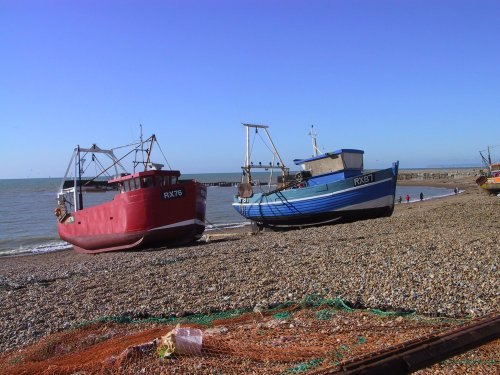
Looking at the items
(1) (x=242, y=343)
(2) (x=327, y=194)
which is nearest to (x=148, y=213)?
(2) (x=327, y=194)

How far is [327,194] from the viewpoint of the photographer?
20531 millimetres

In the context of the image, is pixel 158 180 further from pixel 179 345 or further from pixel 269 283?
pixel 179 345

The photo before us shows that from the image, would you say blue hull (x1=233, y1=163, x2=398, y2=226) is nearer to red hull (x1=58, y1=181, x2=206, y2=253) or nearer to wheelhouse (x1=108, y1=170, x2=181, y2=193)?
red hull (x1=58, y1=181, x2=206, y2=253)

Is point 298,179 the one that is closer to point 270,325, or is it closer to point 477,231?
point 477,231

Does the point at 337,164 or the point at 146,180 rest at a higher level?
the point at 337,164

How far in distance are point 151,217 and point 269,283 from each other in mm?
10052

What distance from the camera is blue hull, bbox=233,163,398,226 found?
20234 millimetres

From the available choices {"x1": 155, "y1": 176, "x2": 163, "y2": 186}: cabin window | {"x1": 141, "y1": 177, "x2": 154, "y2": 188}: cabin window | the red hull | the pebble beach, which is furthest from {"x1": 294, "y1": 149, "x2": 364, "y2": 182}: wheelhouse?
the pebble beach

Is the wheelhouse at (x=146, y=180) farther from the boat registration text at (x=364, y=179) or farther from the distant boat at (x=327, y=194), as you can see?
the boat registration text at (x=364, y=179)

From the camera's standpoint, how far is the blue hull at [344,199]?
66.4ft

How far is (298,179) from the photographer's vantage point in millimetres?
23031

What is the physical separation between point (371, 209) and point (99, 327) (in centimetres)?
1622

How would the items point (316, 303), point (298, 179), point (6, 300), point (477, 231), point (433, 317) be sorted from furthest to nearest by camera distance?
point (298, 179) → point (477, 231) → point (6, 300) → point (316, 303) → point (433, 317)

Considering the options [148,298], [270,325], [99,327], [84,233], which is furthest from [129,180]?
[270,325]
